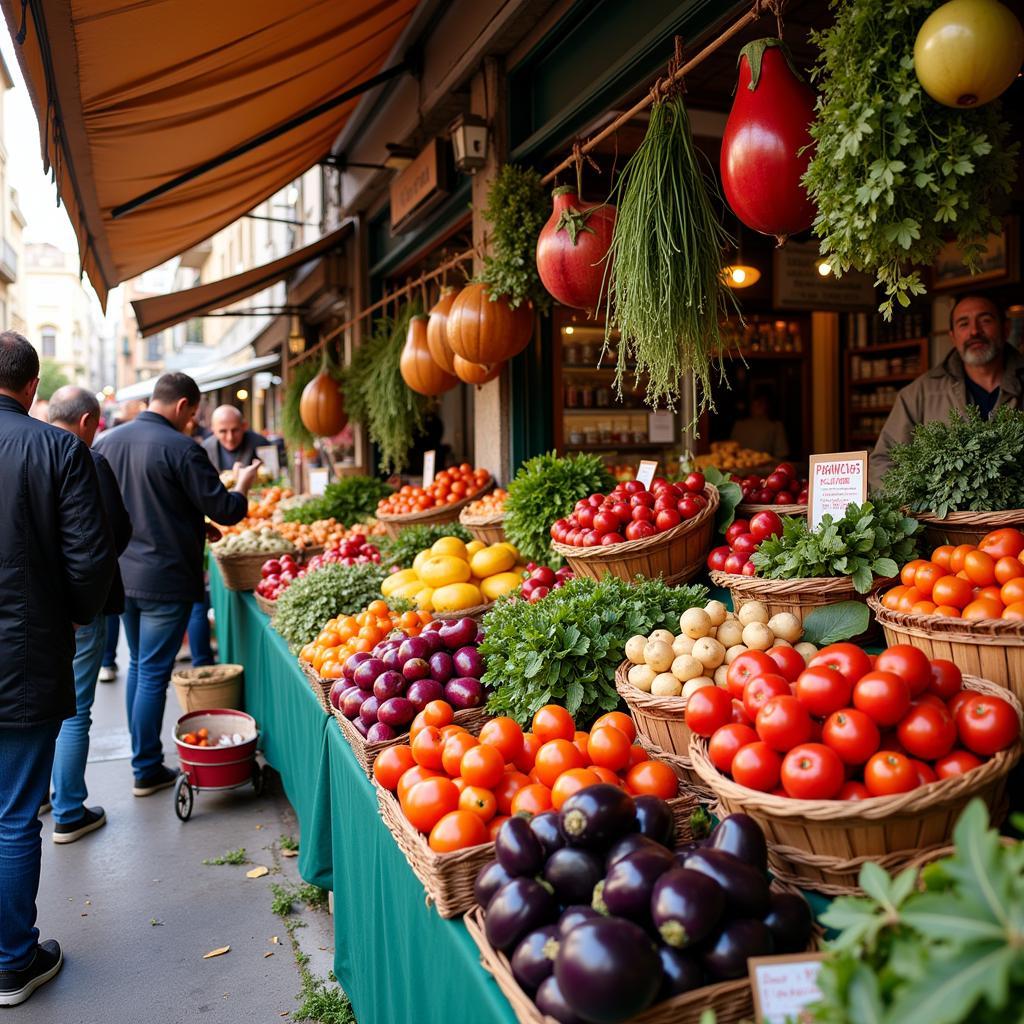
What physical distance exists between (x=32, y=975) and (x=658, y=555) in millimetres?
2633

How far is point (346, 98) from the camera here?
→ 577 cm

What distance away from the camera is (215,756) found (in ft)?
14.4

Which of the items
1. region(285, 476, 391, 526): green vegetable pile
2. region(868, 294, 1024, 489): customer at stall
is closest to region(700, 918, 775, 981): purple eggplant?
region(868, 294, 1024, 489): customer at stall

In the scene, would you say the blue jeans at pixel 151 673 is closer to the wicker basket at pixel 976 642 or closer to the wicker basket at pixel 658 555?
the wicker basket at pixel 658 555

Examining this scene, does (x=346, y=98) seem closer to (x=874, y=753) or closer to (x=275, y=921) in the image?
(x=275, y=921)

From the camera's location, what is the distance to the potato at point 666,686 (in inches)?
82.7

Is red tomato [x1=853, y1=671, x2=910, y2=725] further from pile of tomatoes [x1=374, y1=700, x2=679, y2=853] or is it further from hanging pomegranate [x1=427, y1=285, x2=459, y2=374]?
hanging pomegranate [x1=427, y1=285, x2=459, y2=374]

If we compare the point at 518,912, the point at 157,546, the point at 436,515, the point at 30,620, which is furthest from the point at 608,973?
the point at 157,546

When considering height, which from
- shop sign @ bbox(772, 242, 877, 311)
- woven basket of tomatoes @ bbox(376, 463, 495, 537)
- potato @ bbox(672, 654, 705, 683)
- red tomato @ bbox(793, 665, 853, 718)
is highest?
shop sign @ bbox(772, 242, 877, 311)

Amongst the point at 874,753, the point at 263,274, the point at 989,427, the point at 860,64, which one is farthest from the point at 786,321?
the point at 874,753

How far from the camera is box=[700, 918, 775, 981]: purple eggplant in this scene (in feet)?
4.05

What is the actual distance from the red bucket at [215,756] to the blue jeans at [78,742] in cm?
47

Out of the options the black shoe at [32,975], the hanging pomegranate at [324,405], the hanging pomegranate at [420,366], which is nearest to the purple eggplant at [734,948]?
the black shoe at [32,975]

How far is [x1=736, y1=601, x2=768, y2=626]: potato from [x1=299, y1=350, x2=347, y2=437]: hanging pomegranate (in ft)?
19.9
